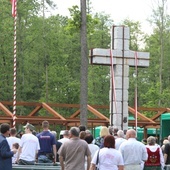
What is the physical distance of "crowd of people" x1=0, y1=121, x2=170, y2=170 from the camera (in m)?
14.0

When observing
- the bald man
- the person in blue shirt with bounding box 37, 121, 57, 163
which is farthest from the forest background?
the bald man

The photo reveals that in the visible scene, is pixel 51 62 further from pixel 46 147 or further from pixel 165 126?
pixel 46 147

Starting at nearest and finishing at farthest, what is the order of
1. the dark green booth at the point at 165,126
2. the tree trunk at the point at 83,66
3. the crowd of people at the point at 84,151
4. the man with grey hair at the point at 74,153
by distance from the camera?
the crowd of people at the point at 84,151
the man with grey hair at the point at 74,153
the tree trunk at the point at 83,66
the dark green booth at the point at 165,126

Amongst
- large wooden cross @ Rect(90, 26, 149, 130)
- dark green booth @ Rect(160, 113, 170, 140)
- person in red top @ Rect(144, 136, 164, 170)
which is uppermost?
large wooden cross @ Rect(90, 26, 149, 130)

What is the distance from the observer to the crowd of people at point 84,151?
45.9ft

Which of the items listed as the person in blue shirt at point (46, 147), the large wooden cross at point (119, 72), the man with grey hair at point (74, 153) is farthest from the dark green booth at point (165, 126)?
the man with grey hair at point (74, 153)

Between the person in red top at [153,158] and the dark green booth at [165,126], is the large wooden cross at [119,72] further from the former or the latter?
the person in red top at [153,158]

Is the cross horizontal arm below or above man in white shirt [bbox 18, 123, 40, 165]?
above

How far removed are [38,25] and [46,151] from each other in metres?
35.3

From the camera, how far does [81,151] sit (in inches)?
598

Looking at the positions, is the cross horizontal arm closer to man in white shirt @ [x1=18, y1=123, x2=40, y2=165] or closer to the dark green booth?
the dark green booth

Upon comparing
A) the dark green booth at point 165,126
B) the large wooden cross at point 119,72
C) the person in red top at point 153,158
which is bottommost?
the person in red top at point 153,158

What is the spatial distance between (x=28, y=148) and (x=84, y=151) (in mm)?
4669

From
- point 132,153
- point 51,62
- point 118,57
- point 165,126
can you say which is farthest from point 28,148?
point 51,62
